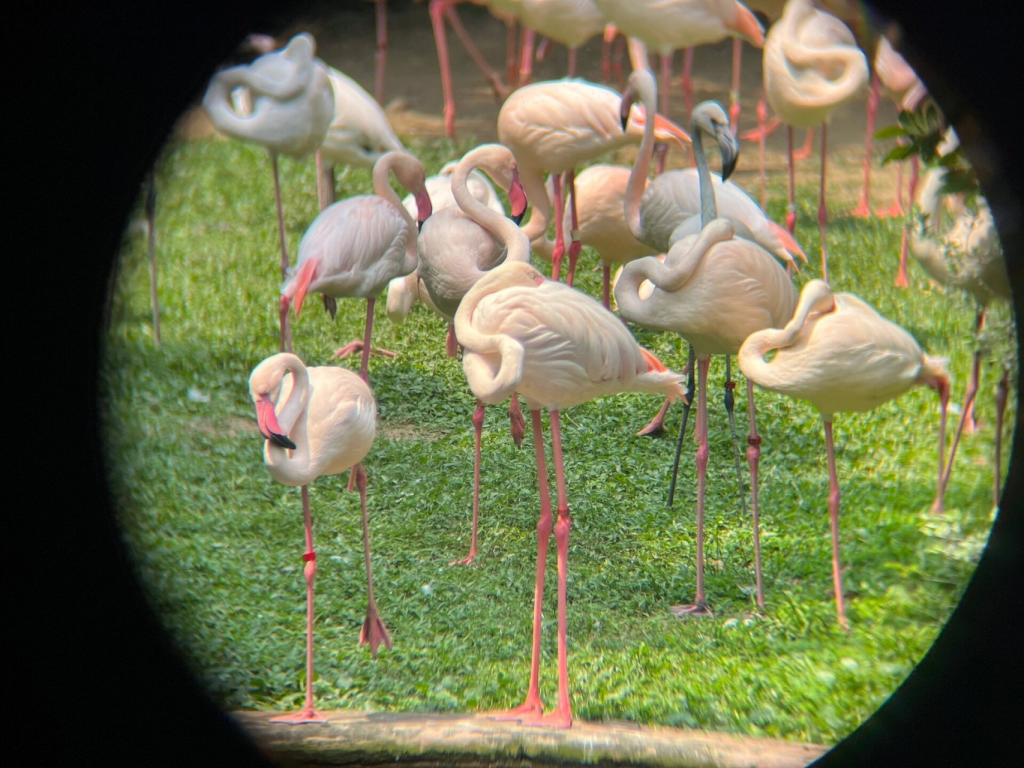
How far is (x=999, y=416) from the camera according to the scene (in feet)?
7.39

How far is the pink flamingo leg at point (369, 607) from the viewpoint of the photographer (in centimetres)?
259

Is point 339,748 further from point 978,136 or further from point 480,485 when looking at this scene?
point 978,136

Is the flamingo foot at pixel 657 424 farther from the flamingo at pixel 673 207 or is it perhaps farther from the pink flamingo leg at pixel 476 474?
the pink flamingo leg at pixel 476 474

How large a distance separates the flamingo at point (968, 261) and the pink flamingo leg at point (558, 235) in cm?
132

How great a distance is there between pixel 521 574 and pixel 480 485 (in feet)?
0.82

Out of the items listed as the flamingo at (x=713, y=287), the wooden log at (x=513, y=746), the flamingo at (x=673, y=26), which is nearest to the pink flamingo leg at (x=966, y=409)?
the flamingo at (x=713, y=287)

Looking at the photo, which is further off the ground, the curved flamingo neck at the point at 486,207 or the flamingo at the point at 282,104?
the flamingo at the point at 282,104

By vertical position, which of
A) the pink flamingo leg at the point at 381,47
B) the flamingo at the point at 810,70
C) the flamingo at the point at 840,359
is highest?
the pink flamingo leg at the point at 381,47

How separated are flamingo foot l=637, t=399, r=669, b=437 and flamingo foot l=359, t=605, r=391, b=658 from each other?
0.89 m

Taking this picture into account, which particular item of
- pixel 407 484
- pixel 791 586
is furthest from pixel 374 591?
pixel 791 586

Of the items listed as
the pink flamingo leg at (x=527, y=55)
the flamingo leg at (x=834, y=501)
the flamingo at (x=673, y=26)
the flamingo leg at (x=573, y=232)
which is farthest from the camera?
the pink flamingo leg at (x=527, y=55)

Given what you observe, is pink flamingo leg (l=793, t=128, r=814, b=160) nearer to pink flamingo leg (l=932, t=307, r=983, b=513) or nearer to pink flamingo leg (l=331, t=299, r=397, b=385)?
pink flamingo leg (l=932, t=307, r=983, b=513)

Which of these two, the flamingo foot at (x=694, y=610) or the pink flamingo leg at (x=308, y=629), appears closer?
the pink flamingo leg at (x=308, y=629)

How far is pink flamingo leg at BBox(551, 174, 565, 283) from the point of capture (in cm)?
348
